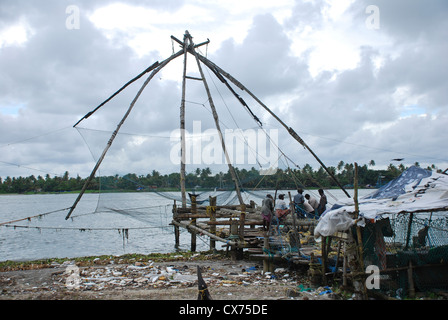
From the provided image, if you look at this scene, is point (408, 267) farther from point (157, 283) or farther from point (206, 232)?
point (206, 232)

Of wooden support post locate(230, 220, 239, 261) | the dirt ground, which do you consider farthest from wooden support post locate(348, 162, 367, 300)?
wooden support post locate(230, 220, 239, 261)

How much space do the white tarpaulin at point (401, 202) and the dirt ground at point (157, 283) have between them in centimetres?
140

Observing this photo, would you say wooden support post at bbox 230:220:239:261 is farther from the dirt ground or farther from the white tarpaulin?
the white tarpaulin

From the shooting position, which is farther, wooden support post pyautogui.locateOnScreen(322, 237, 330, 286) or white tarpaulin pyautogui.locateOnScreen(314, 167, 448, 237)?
wooden support post pyautogui.locateOnScreen(322, 237, 330, 286)

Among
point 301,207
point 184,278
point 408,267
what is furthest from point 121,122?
point 408,267

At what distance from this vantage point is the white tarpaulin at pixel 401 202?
6.84 meters

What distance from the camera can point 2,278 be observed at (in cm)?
942

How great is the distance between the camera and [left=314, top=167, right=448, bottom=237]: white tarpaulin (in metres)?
6.84

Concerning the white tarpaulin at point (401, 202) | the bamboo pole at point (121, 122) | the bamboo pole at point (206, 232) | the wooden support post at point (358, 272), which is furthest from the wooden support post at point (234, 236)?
the wooden support post at point (358, 272)

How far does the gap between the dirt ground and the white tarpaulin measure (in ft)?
4.60

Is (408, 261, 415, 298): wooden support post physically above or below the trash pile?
above

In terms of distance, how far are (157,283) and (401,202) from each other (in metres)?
5.59

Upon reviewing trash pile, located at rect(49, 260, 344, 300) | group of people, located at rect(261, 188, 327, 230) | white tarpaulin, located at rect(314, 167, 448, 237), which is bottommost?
trash pile, located at rect(49, 260, 344, 300)
